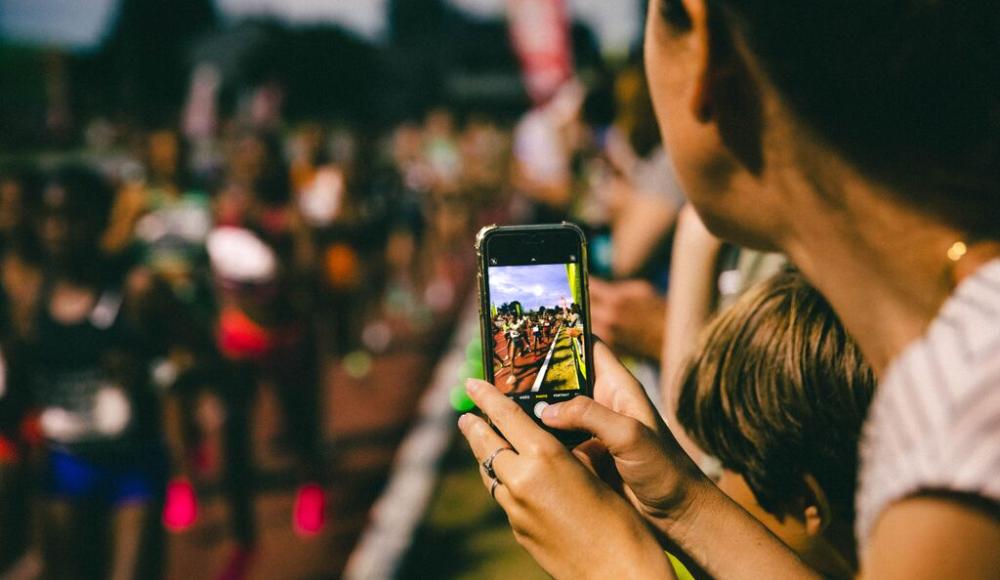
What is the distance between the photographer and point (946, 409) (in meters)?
0.73

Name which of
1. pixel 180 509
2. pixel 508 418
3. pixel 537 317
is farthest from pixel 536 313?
pixel 180 509

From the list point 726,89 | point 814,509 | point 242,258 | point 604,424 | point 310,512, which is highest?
point 726,89

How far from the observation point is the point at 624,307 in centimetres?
222

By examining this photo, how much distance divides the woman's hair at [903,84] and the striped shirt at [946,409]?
3.8 inches

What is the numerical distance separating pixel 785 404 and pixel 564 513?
0.47 metres

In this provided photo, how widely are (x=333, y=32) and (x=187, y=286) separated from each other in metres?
55.9

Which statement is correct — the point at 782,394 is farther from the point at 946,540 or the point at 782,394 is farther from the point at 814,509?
the point at 946,540

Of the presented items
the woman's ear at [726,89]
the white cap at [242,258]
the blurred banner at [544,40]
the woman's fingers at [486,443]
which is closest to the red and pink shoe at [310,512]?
the white cap at [242,258]

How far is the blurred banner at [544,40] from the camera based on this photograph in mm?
10069

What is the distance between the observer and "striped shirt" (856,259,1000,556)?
2.32ft

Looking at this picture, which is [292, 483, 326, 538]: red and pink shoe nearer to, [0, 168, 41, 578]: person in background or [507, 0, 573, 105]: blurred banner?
[0, 168, 41, 578]: person in background

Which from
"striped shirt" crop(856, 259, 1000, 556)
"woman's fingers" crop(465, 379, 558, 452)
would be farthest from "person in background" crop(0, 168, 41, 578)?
"striped shirt" crop(856, 259, 1000, 556)

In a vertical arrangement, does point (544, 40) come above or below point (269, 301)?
above

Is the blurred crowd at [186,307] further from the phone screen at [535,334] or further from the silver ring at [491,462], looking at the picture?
the silver ring at [491,462]
